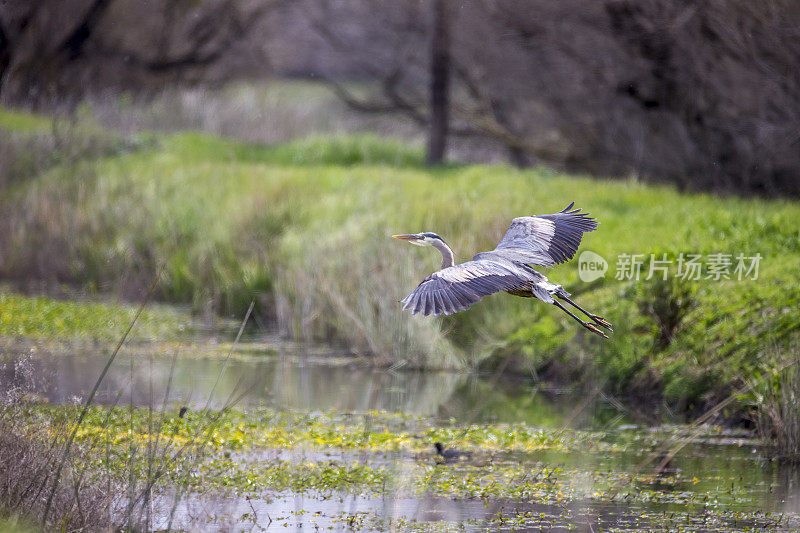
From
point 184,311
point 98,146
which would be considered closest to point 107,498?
point 184,311

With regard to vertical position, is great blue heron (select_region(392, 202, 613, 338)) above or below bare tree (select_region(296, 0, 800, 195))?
below

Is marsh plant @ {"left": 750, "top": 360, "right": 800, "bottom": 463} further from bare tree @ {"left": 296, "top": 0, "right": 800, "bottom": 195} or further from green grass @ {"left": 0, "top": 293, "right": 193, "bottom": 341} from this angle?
bare tree @ {"left": 296, "top": 0, "right": 800, "bottom": 195}

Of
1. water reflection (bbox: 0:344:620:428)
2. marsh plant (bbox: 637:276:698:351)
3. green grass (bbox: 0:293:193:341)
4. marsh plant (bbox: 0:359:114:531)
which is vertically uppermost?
marsh plant (bbox: 637:276:698:351)

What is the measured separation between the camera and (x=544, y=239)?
614 cm

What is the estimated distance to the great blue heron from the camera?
4.99m

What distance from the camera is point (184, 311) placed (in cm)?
1361

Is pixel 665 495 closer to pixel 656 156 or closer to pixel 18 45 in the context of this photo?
pixel 656 156

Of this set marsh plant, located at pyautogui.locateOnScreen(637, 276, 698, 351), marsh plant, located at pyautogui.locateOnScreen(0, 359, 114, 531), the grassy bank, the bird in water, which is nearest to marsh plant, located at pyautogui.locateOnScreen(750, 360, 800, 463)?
the grassy bank

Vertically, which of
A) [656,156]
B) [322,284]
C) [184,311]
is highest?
[656,156]

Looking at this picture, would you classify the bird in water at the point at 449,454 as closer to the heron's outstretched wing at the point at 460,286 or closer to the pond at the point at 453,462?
the pond at the point at 453,462

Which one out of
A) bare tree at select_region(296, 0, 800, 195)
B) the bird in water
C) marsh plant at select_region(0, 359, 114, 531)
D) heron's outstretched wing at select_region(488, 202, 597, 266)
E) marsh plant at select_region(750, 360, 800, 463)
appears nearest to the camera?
marsh plant at select_region(0, 359, 114, 531)

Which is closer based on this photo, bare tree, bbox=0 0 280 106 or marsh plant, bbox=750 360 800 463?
marsh plant, bbox=750 360 800 463

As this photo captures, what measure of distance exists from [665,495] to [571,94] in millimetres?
13953

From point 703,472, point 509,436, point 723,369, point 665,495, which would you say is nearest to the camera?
point 665,495
